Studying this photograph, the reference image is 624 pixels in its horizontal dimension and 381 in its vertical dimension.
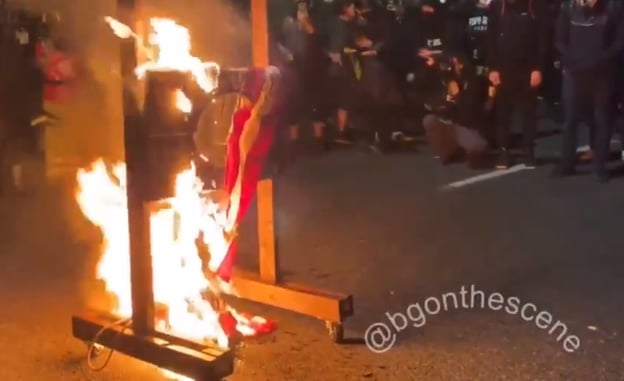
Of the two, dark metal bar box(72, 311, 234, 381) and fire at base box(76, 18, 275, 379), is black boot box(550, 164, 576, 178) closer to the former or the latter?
fire at base box(76, 18, 275, 379)

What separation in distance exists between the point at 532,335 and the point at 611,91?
4.62 metres

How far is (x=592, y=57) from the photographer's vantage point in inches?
354

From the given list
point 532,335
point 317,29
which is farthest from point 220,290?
point 317,29

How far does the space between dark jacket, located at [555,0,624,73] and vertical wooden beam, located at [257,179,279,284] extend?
457cm

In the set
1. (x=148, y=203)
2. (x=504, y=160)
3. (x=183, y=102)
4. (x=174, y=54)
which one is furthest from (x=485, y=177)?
(x=148, y=203)

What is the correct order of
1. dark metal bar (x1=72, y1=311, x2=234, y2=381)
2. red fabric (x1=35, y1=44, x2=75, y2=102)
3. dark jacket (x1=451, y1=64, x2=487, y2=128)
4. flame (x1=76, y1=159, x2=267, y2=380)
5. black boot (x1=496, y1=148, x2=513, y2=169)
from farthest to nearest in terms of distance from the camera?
dark jacket (x1=451, y1=64, x2=487, y2=128)
black boot (x1=496, y1=148, x2=513, y2=169)
red fabric (x1=35, y1=44, x2=75, y2=102)
flame (x1=76, y1=159, x2=267, y2=380)
dark metal bar (x1=72, y1=311, x2=234, y2=381)

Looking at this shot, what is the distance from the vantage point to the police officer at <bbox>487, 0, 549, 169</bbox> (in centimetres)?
973

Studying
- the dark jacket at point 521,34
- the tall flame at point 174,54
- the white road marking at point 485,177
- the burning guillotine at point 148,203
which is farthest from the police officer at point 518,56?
the burning guillotine at point 148,203

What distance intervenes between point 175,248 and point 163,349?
2.01ft

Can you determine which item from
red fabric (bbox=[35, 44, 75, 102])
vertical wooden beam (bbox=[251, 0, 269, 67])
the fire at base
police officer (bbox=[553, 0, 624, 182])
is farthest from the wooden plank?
police officer (bbox=[553, 0, 624, 182])

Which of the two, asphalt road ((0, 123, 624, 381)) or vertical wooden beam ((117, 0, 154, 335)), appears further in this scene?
asphalt road ((0, 123, 624, 381))

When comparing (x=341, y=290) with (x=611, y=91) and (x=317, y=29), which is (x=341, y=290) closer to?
(x=611, y=91)

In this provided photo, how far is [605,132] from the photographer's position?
30.1ft

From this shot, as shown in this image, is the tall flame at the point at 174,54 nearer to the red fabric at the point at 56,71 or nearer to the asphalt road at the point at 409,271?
the asphalt road at the point at 409,271
